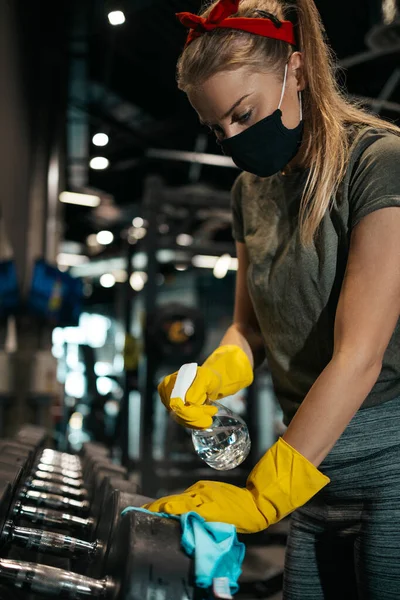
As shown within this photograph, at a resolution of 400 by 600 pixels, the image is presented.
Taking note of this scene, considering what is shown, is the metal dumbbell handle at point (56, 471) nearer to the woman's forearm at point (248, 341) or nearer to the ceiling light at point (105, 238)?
the woman's forearm at point (248, 341)

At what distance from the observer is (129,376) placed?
6391 mm

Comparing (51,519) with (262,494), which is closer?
(262,494)

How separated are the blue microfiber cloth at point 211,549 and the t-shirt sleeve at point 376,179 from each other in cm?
53

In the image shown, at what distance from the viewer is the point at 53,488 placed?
152 centimetres

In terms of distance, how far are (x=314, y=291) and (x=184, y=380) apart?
28 centimetres

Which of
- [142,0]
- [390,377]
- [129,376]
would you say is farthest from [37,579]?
[129,376]

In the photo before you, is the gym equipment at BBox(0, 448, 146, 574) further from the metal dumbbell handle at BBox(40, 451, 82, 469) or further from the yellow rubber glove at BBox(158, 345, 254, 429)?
the metal dumbbell handle at BBox(40, 451, 82, 469)

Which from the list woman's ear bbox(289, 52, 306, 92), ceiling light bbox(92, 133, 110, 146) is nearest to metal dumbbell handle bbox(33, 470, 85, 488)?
woman's ear bbox(289, 52, 306, 92)

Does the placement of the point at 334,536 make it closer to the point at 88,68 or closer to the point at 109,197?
the point at 88,68

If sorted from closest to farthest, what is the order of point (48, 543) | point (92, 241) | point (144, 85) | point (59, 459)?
point (48, 543)
point (59, 459)
point (144, 85)
point (92, 241)

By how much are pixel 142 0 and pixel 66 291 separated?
354 cm

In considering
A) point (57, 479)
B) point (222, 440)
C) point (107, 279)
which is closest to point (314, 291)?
→ point (222, 440)

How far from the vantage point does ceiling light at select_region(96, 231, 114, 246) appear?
1027 centimetres

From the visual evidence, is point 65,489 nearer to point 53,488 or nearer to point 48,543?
point 53,488
